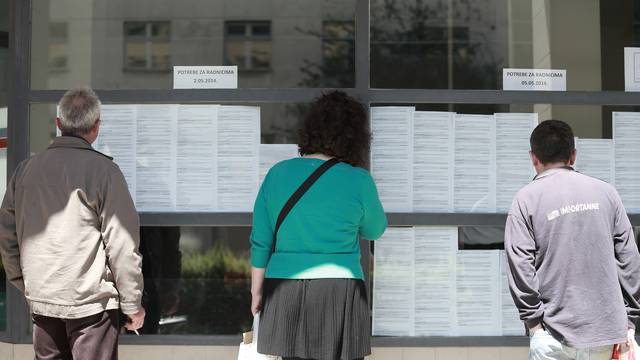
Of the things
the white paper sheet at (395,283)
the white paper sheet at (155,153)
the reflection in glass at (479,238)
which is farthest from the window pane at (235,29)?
the reflection in glass at (479,238)

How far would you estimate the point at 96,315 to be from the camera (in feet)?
10.3

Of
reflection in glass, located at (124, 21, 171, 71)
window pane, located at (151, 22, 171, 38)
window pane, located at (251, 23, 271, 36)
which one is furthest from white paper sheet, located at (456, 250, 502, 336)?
window pane, located at (151, 22, 171, 38)

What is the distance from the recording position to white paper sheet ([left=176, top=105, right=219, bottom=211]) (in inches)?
170

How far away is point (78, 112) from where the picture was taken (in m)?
3.24

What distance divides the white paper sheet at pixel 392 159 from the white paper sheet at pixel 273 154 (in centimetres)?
48

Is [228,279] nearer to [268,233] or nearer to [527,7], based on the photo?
[268,233]

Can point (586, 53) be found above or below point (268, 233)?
above

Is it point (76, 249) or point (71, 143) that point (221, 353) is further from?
point (71, 143)

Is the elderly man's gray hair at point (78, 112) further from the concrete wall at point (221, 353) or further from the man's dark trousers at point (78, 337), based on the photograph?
the concrete wall at point (221, 353)

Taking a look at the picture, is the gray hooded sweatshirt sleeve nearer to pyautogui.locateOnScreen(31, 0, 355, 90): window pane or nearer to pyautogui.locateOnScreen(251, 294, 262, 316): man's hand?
pyautogui.locateOnScreen(251, 294, 262, 316): man's hand

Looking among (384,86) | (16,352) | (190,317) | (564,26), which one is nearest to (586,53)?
(564,26)

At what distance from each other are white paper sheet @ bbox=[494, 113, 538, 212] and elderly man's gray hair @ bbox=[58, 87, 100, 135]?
7.60 ft

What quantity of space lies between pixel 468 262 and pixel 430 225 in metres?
0.31

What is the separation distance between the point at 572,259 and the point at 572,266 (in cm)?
3
